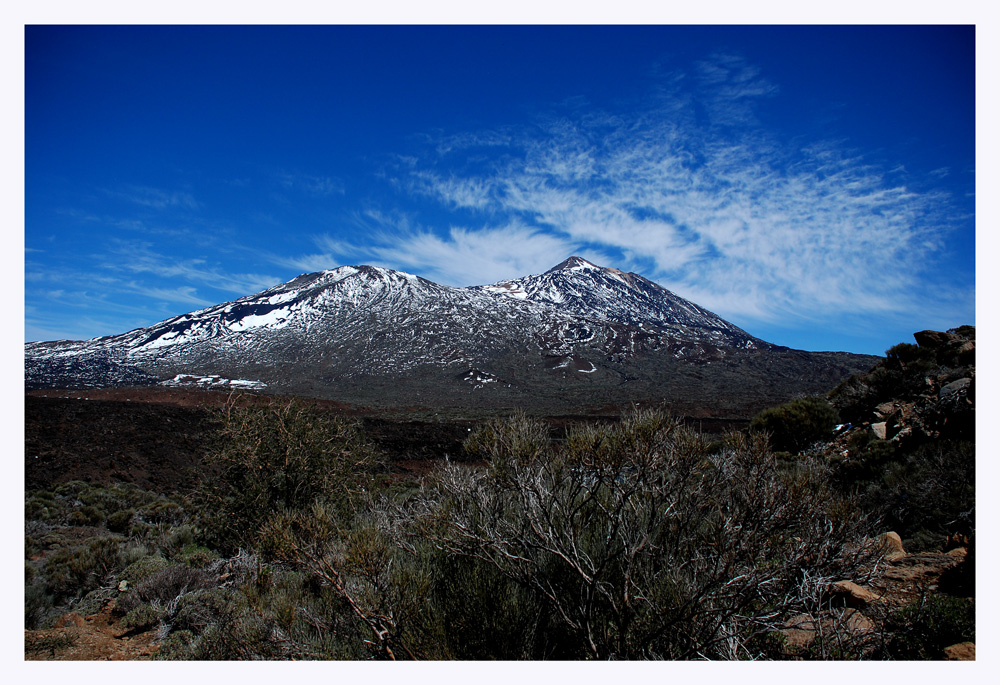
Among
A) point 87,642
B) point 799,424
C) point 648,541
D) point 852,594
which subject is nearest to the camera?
point 648,541

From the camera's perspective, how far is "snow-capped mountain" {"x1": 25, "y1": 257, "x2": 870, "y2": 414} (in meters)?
48.3

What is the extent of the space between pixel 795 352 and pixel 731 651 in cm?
7366

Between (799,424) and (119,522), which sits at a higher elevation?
(799,424)

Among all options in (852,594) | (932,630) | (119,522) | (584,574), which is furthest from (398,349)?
(932,630)

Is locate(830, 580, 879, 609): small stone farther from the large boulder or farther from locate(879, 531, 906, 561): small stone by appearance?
locate(879, 531, 906, 561): small stone

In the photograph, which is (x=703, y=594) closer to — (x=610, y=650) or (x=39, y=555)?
(x=610, y=650)

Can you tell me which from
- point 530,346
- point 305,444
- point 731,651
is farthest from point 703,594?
point 530,346

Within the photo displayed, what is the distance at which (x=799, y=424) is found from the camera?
40.2 ft

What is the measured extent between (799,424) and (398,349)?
2159 inches

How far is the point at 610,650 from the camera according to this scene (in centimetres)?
275

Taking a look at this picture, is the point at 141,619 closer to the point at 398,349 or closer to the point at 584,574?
the point at 584,574

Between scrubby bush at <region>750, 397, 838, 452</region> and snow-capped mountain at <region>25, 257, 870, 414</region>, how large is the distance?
3103 centimetres

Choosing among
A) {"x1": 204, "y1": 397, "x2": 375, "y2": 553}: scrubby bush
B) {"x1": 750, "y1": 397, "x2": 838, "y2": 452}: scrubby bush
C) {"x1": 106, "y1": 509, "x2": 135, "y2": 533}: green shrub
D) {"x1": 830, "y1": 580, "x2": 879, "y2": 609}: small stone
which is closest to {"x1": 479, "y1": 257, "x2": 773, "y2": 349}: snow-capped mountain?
{"x1": 750, "y1": 397, "x2": 838, "y2": 452}: scrubby bush

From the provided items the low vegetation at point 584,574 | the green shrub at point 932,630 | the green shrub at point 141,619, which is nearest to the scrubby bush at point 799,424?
the low vegetation at point 584,574
